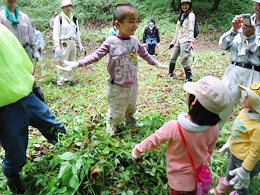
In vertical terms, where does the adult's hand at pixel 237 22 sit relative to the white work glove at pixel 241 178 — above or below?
above

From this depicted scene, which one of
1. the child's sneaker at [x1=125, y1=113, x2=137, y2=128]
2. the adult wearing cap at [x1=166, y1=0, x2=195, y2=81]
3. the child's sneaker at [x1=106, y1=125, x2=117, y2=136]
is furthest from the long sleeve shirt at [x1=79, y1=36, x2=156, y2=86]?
the adult wearing cap at [x1=166, y1=0, x2=195, y2=81]

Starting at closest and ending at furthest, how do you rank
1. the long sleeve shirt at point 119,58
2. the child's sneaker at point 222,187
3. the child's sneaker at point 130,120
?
the child's sneaker at point 222,187, the long sleeve shirt at point 119,58, the child's sneaker at point 130,120

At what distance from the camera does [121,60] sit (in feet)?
7.47

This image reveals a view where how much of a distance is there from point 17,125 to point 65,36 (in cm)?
425

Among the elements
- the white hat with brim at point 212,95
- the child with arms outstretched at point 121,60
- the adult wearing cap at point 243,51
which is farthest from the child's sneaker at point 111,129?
the adult wearing cap at point 243,51

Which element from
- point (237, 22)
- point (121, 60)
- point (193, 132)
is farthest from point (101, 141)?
point (237, 22)

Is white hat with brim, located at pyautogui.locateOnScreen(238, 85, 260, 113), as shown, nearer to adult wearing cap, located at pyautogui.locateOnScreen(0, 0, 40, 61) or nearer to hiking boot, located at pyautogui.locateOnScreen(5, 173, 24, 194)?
Answer: hiking boot, located at pyautogui.locateOnScreen(5, 173, 24, 194)

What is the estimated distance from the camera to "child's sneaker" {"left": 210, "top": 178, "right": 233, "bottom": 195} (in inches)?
81.7

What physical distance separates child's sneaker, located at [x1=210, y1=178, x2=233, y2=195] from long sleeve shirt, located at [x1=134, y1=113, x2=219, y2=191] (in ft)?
2.45

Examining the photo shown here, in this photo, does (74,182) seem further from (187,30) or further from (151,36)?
(151,36)

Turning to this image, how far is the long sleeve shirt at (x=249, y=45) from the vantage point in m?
2.34

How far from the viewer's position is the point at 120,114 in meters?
2.54

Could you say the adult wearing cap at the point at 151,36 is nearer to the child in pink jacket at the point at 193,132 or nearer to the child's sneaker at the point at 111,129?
the child's sneaker at the point at 111,129

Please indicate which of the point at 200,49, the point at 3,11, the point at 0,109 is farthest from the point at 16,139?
the point at 200,49
